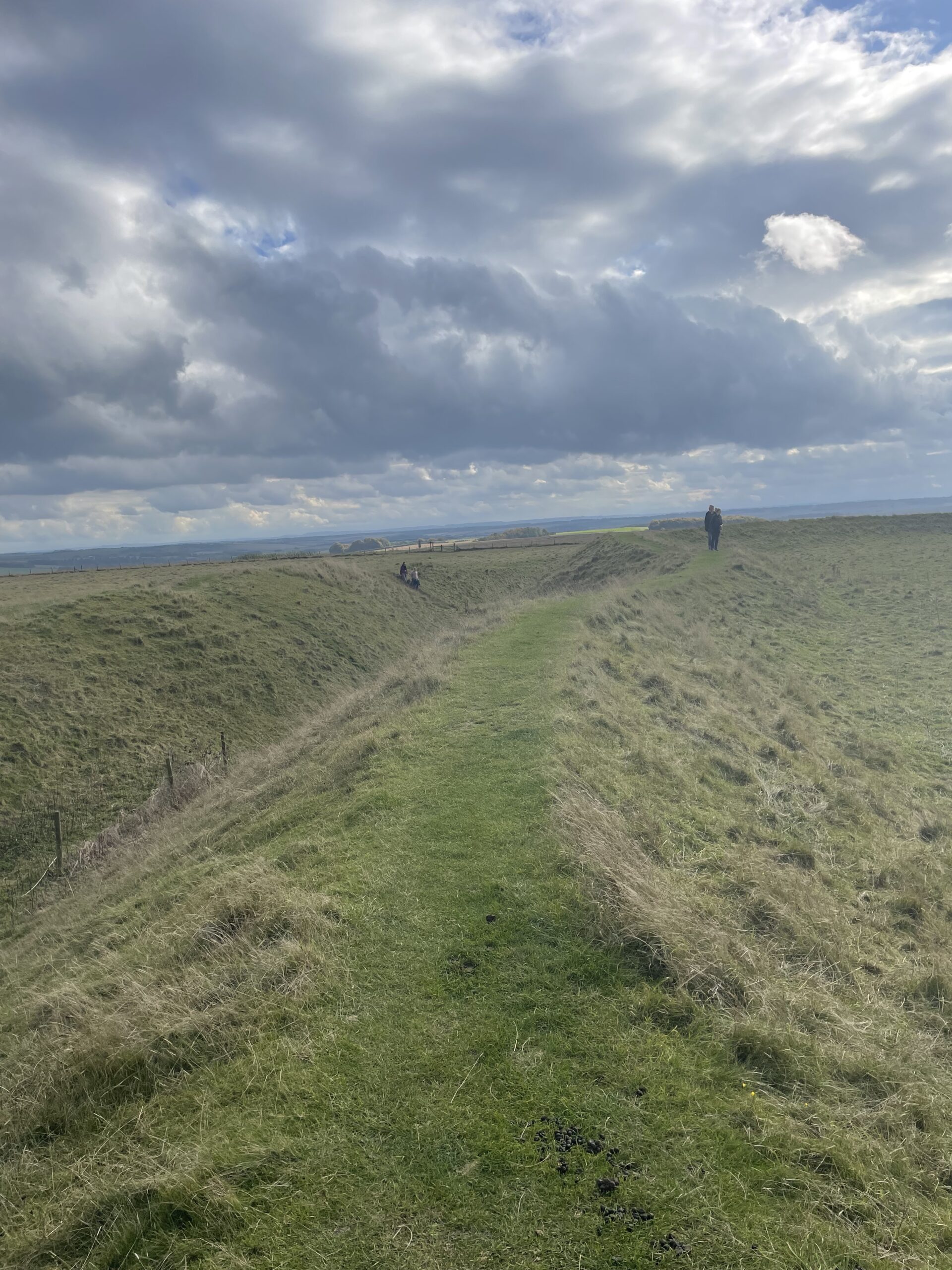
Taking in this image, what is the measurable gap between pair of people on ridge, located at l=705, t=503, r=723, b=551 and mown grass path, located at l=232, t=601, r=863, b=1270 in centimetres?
3598

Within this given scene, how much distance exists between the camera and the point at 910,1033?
642 centimetres

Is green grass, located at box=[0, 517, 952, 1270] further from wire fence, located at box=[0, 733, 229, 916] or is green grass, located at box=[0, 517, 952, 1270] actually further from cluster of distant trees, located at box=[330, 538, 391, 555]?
cluster of distant trees, located at box=[330, 538, 391, 555]

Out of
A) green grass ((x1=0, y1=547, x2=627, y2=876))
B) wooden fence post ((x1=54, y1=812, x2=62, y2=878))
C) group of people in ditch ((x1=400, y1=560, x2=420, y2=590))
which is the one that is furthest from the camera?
group of people in ditch ((x1=400, y1=560, x2=420, y2=590))

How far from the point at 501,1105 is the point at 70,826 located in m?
19.5

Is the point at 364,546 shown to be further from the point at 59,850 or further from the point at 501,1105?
the point at 501,1105

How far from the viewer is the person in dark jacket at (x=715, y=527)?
4116 centimetres

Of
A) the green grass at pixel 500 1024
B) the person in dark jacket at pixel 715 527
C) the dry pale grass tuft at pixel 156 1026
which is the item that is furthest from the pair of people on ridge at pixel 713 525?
the dry pale grass tuft at pixel 156 1026

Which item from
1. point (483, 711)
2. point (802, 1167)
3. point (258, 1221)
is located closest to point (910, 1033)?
point (802, 1167)

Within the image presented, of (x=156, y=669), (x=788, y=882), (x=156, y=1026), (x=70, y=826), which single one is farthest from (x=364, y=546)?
(x=156, y=1026)

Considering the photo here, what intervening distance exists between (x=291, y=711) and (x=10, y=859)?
14017 millimetres

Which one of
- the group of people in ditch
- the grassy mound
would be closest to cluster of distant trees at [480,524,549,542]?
the group of people in ditch

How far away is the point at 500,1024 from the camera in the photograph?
5918mm

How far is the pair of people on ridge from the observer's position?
134ft

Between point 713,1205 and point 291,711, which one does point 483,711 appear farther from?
point 291,711
